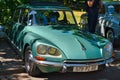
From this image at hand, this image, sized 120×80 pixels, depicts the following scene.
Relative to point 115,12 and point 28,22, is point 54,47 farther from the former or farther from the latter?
point 115,12

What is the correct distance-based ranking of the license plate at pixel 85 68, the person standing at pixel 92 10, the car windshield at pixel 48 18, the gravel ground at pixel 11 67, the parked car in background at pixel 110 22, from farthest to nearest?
the parked car in background at pixel 110 22 < the person standing at pixel 92 10 < the car windshield at pixel 48 18 < the gravel ground at pixel 11 67 < the license plate at pixel 85 68

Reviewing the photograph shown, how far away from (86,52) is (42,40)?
92 cm

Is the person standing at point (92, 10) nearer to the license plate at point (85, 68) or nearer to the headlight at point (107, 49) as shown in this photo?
the headlight at point (107, 49)

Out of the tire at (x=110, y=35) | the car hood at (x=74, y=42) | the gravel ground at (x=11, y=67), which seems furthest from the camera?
the tire at (x=110, y=35)

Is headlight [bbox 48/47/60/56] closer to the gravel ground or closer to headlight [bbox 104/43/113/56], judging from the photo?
the gravel ground

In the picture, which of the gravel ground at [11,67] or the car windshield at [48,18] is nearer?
the gravel ground at [11,67]

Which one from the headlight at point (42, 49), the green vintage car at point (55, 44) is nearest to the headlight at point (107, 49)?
the green vintage car at point (55, 44)

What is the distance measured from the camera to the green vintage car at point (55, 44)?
5.37 m

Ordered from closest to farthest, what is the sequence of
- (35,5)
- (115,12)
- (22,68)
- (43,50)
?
(43,50)
(22,68)
(35,5)
(115,12)

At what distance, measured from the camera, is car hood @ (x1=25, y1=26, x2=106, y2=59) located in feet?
17.9

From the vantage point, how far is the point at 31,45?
18.7 ft

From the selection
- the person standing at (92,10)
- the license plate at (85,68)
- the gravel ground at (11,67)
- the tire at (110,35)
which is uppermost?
the person standing at (92,10)

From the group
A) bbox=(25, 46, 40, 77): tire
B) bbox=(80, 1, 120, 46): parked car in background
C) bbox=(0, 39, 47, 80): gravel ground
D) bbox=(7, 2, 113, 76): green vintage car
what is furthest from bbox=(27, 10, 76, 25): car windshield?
bbox=(80, 1, 120, 46): parked car in background

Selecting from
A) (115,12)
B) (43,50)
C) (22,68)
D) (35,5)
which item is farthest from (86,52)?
(115,12)
